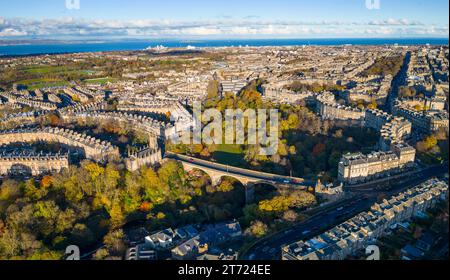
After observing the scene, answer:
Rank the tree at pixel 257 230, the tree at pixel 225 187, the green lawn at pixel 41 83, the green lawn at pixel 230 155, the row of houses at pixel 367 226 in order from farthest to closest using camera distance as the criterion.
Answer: the green lawn at pixel 41 83
the green lawn at pixel 230 155
the tree at pixel 225 187
the tree at pixel 257 230
the row of houses at pixel 367 226

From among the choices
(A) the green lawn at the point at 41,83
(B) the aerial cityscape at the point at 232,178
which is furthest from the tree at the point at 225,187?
(A) the green lawn at the point at 41,83

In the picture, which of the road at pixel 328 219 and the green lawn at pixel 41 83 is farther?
the green lawn at pixel 41 83

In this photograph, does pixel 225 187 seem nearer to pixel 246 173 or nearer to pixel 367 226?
pixel 246 173

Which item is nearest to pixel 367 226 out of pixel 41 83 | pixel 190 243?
pixel 190 243

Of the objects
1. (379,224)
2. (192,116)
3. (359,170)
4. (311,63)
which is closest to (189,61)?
(311,63)

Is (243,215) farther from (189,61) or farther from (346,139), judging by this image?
(189,61)

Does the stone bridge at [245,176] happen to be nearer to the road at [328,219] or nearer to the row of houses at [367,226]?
the road at [328,219]
